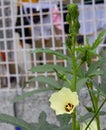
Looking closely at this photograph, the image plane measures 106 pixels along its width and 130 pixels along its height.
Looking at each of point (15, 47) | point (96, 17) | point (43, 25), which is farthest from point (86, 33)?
point (15, 47)

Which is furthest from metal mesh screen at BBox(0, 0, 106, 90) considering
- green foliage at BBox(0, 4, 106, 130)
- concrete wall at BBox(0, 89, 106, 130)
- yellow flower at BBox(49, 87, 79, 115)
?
yellow flower at BBox(49, 87, 79, 115)

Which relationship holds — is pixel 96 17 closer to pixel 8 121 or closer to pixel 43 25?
pixel 43 25

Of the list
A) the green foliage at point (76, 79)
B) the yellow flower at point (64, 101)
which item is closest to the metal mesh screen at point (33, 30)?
the green foliage at point (76, 79)

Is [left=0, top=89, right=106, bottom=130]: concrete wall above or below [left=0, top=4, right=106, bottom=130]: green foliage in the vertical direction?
below

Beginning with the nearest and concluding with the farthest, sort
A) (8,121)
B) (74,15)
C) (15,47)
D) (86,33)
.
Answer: (74,15)
(8,121)
(86,33)
(15,47)

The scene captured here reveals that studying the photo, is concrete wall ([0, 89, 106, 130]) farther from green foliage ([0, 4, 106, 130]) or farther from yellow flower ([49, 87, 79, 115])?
yellow flower ([49, 87, 79, 115])

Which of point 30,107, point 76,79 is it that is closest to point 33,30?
point 30,107

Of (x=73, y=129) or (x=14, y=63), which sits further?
(x=14, y=63)
